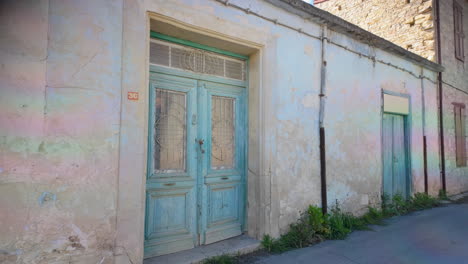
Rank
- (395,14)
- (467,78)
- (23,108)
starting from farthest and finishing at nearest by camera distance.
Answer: (467,78), (395,14), (23,108)

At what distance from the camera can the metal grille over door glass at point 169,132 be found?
3129 mm

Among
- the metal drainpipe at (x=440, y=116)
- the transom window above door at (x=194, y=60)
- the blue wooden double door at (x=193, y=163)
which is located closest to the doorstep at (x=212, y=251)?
the blue wooden double door at (x=193, y=163)

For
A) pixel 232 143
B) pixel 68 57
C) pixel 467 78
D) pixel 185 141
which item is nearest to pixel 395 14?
pixel 467 78

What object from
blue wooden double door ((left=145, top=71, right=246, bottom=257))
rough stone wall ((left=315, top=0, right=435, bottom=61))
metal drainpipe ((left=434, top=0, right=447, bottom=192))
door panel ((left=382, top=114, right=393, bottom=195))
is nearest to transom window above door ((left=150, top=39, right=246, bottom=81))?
blue wooden double door ((left=145, top=71, right=246, bottom=257))

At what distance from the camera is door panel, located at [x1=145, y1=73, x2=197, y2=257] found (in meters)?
3.03

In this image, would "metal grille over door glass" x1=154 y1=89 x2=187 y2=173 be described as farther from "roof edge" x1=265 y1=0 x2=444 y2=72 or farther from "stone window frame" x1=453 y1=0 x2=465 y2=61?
"stone window frame" x1=453 y1=0 x2=465 y2=61

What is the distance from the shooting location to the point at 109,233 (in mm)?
2490

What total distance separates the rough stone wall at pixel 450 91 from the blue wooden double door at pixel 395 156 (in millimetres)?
2291

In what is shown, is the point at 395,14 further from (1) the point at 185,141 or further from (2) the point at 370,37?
(1) the point at 185,141

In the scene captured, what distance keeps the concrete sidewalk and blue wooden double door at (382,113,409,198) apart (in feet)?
3.29

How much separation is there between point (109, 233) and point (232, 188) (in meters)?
1.60

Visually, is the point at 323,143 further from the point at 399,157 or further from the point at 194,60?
the point at 399,157

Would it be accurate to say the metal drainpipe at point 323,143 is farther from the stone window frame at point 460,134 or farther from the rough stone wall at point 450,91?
the stone window frame at point 460,134

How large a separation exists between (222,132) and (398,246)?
2.75 meters
